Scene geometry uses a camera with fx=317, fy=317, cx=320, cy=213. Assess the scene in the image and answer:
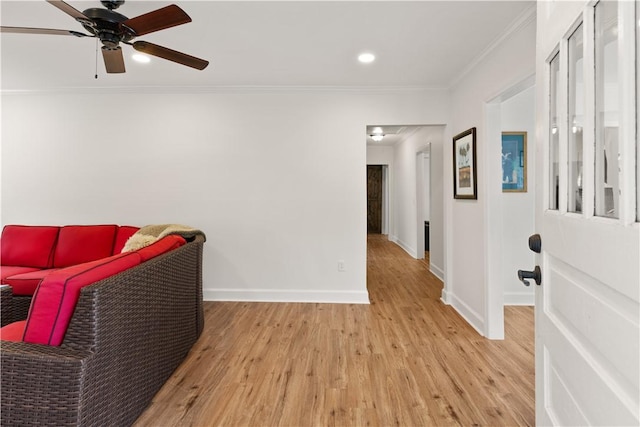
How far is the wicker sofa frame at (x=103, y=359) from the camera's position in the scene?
1209mm

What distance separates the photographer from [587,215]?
0.74 m

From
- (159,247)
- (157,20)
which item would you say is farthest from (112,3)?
(159,247)

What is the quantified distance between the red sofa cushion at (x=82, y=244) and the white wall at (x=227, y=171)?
1.45ft

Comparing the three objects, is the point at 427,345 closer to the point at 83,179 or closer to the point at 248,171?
the point at 248,171

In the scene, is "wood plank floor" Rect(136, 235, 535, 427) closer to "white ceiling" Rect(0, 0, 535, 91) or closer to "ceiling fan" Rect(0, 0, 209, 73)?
"ceiling fan" Rect(0, 0, 209, 73)

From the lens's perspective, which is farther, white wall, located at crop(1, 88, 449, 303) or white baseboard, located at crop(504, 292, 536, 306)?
white wall, located at crop(1, 88, 449, 303)

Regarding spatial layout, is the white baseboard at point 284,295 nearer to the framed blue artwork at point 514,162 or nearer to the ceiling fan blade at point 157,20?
the framed blue artwork at point 514,162

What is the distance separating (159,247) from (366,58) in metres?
2.31

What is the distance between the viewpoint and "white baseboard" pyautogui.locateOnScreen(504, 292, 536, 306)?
343cm

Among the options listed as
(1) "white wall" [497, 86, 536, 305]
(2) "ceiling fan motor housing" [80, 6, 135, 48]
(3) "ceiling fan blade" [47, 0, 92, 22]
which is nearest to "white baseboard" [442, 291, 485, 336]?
(1) "white wall" [497, 86, 536, 305]

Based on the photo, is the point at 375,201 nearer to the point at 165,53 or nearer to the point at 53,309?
the point at 165,53

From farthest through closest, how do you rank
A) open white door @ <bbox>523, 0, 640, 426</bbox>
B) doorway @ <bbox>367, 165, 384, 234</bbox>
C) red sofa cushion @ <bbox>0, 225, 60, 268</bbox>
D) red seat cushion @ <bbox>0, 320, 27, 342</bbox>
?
1. doorway @ <bbox>367, 165, 384, 234</bbox>
2. red sofa cushion @ <bbox>0, 225, 60, 268</bbox>
3. red seat cushion @ <bbox>0, 320, 27, 342</bbox>
4. open white door @ <bbox>523, 0, 640, 426</bbox>

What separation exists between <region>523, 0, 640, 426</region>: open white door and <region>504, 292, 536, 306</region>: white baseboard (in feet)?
9.06

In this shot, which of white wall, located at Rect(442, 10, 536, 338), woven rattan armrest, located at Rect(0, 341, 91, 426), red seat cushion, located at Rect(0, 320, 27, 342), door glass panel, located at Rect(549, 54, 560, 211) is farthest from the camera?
white wall, located at Rect(442, 10, 536, 338)
